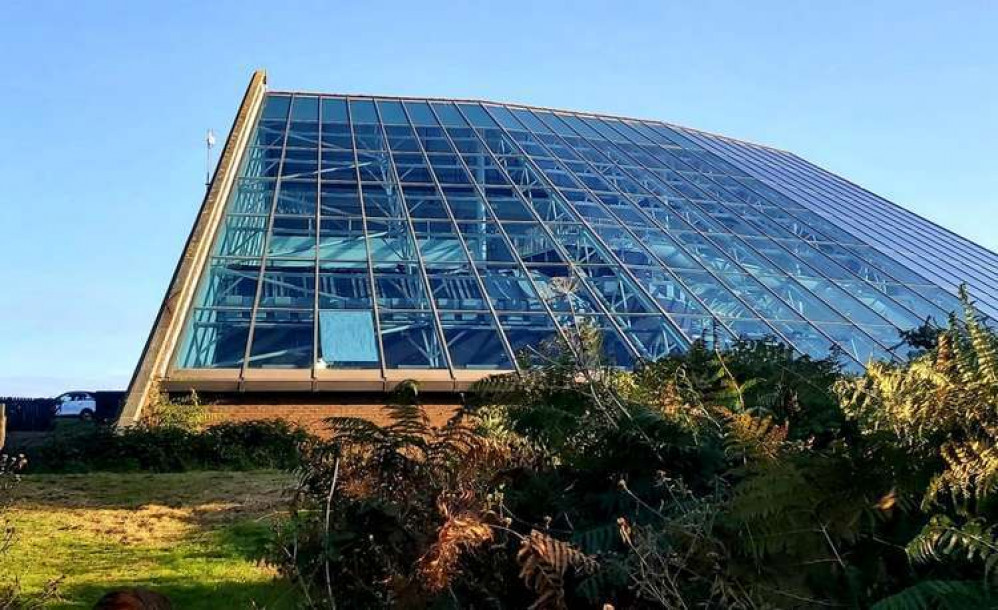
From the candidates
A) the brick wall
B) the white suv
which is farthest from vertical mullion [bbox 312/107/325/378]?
the white suv

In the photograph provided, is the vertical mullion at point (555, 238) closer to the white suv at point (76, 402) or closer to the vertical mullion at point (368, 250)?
the vertical mullion at point (368, 250)

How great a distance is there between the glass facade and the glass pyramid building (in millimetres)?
51

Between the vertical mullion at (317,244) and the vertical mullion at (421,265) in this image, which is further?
the vertical mullion at (421,265)

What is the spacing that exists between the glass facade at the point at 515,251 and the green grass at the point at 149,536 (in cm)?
315

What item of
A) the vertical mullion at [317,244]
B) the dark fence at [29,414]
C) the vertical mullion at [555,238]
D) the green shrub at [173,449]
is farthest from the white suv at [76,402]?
the green shrub at [173,449]

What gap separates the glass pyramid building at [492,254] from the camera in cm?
1332

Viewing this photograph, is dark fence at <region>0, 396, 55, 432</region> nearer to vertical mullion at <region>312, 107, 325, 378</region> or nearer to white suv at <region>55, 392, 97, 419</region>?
white suv at <region>55, 392, 97, 419</region>

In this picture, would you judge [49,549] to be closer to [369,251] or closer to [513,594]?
[513,594]

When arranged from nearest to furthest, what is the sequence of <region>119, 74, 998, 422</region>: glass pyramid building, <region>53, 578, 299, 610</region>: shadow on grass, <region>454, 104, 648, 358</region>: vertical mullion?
1. <region>53, 578, 299, 610</region>: shadow on grass
2. <region>119, 74, 998, 422</region>: glass pyramid building
3. <region>454, 104, 648, 358</region>: vertical mullion

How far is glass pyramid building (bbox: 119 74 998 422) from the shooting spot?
13.3 m

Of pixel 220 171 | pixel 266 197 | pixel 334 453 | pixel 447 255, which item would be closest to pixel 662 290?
pixel 447 255

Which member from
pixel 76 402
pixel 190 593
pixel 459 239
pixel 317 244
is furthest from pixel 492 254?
pixel 76 402

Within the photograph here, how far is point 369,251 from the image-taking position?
1622cm

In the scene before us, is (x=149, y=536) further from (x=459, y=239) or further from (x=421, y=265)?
(x=459, y=239)
